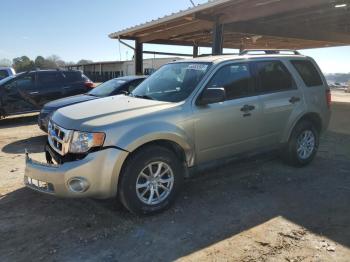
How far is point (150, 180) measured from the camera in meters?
4.23

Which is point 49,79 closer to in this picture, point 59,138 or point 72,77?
point 72,77

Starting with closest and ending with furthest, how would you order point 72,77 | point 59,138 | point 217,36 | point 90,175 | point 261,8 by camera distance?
1. point 90,175
2. point 59,138
3. point 261,8
4. point 217,36
5. point 72,77

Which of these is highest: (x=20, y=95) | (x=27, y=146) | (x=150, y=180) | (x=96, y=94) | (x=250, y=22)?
(x=250, y=22)

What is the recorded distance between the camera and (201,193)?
5008 millimetres

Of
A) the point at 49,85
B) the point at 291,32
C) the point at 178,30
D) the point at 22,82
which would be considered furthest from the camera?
the point at 178,30

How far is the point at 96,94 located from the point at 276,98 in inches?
207

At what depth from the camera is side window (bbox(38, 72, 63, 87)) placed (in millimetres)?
11907

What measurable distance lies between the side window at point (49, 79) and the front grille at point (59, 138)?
26.1ft

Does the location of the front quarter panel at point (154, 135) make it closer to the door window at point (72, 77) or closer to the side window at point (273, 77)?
the side window at point (273, 77)

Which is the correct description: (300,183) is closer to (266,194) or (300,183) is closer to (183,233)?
(266,194)

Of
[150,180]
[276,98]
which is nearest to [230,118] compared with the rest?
[276,98]

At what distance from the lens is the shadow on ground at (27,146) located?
299 inches

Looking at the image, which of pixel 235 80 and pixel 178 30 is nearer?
pixel 235 80

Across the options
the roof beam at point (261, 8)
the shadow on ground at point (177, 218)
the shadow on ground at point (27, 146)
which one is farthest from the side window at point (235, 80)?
the roof beam at point (261, 8)
